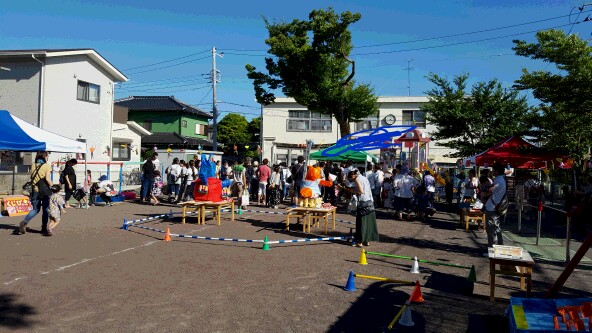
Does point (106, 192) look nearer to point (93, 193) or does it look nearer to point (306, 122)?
point (93, 193)

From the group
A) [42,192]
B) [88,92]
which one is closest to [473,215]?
[42,192]

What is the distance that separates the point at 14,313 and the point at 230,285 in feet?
8.20

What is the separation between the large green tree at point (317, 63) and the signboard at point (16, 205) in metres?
12.5

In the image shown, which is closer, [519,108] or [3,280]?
[3,280]

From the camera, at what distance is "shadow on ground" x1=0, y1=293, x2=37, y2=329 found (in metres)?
4.68

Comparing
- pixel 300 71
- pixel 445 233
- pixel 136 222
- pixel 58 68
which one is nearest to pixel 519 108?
pixel 300 71

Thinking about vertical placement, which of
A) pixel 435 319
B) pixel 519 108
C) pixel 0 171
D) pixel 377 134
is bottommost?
pixel 435 319

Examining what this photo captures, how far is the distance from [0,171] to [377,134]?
592 inches

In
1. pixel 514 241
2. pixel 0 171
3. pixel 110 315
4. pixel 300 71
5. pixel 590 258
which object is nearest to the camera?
pixel 110 315

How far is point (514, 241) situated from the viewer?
35.1 ft

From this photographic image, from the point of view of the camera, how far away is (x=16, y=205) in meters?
13.2

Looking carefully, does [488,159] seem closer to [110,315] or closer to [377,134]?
[377,134]

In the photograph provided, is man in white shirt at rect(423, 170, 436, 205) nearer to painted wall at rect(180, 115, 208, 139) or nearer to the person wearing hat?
the person wearing hat

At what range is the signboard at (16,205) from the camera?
505 inches
